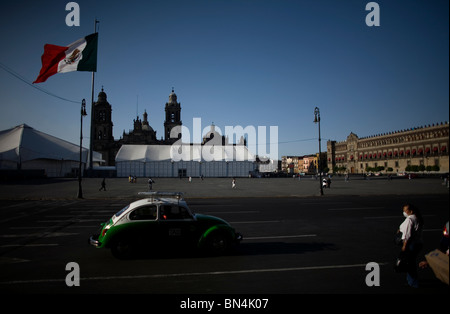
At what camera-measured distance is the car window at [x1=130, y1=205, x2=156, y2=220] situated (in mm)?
7484

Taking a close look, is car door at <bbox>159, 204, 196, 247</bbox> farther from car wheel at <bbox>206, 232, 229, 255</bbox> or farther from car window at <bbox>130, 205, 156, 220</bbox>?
car wheel at <bbox>206, 232, 229, 255</bbox>

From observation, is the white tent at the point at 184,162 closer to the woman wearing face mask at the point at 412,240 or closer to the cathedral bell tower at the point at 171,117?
the cathedral bell tower at the point at 171,117

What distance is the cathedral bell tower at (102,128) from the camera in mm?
106750

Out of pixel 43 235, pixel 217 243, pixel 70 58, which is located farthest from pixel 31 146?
pixel 217 243

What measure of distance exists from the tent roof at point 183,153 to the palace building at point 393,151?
181 ft

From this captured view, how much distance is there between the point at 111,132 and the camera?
112562 millimetres

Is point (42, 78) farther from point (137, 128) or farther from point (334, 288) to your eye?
point (137, 128)

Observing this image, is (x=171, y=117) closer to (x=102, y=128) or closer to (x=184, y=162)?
(x=102, y=128)

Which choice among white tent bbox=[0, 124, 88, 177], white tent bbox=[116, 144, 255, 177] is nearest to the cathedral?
white tent bbox=[0, 124, 88, 177]

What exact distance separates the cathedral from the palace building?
8513 cm

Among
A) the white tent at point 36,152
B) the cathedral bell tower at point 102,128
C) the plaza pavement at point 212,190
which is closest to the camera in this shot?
the plaza pavement at point 212,190

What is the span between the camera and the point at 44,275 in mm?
6172

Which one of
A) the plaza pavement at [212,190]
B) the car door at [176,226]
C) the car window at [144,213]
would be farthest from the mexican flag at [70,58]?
the car door at [176,226]

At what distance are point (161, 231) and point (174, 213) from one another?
0.59 m
